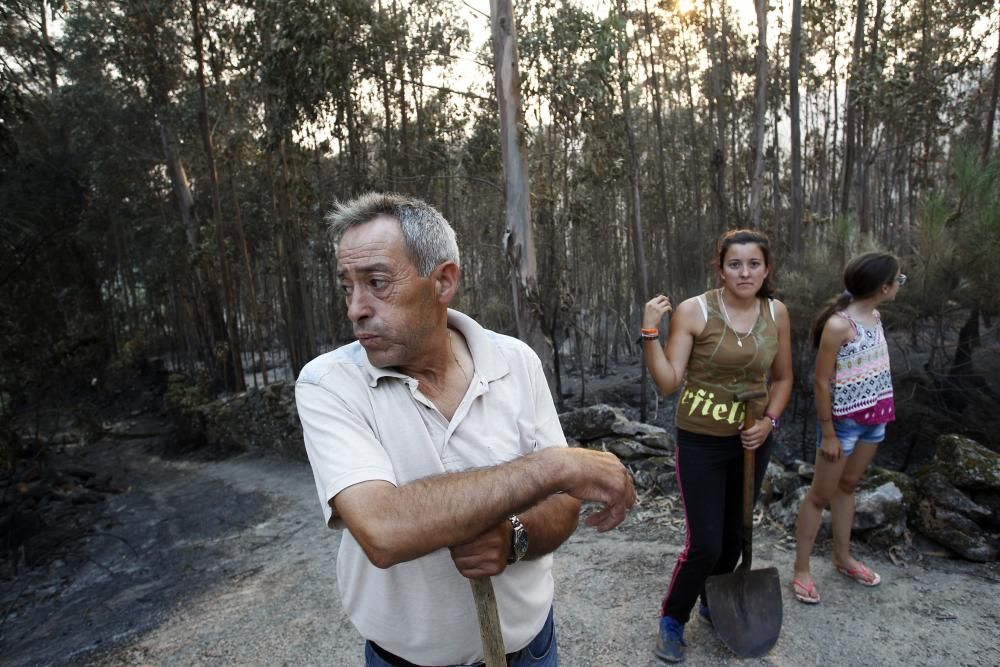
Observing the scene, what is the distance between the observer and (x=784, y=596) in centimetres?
303

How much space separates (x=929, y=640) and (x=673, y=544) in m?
1.44

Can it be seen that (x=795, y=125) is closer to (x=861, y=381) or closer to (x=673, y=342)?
(x=861, y=381)

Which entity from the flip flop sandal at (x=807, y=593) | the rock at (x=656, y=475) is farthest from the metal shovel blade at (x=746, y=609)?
the rock at (x=656, y=475)

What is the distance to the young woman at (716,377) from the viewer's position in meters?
2.38

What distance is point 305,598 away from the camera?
392 cm

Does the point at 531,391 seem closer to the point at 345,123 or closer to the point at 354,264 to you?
the point at 354,264

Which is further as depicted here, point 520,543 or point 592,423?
point 592,423

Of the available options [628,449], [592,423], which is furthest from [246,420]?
[628,449]

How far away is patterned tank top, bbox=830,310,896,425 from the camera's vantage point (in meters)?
2.75

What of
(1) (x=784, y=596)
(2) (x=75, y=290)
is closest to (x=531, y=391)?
(1) (x=784, y=596)

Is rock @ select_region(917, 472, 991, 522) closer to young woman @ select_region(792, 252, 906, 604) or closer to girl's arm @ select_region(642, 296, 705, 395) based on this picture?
young woman @ select_region(792, 252, 906, 604)

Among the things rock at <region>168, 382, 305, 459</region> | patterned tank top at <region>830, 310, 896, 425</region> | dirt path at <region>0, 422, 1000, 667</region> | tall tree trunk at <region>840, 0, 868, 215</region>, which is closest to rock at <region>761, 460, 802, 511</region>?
dirt path at <region>0, 422, 1000, 667</region>

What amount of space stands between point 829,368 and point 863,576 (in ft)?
3.85

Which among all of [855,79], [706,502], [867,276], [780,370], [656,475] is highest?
[855,79]
